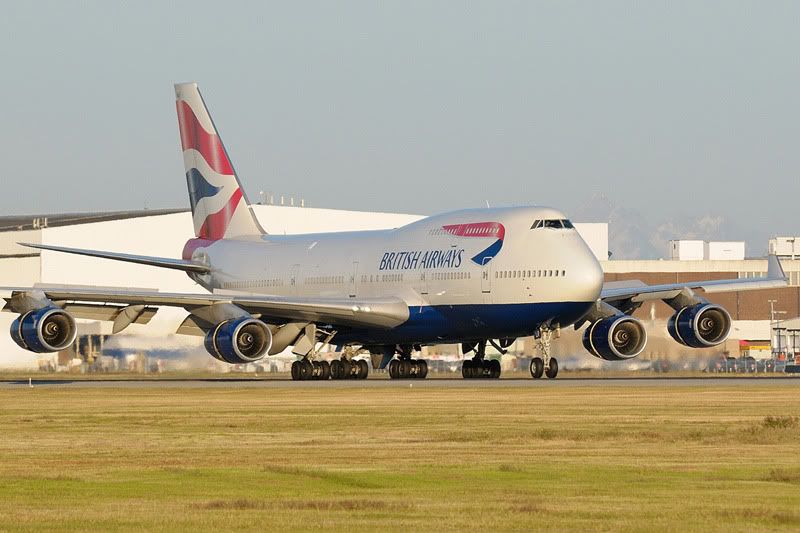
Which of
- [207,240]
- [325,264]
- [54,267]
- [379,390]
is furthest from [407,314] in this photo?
[54,267]

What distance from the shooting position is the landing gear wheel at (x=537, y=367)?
4891cm

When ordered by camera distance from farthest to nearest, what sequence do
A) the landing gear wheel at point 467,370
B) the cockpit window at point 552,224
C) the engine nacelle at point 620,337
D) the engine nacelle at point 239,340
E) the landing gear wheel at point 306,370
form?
the landing gear wheel at point 467,370
the landing gear wheel at point 306,370
the engine nacelle at point 620,337
the cockpit window at point 552,224
the engine nacelle at point 239,340

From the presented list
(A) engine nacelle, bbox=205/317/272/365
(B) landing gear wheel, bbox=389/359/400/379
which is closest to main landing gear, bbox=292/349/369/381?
(B) landing gear wheel, bbox=389/359/400/379

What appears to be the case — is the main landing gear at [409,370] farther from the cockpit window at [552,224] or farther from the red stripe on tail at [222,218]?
the red stripe on tail at [222,218]

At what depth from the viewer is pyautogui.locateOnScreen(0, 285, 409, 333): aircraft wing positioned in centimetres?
4803

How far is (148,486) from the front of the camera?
59.5 ft

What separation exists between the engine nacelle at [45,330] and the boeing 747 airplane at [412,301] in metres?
0.04

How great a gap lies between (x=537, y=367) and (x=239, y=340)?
9394mm

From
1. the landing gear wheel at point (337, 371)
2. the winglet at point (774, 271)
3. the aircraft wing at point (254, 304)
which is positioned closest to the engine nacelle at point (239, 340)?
the aircraft wing at point (254, 304)

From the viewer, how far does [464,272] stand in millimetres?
50062

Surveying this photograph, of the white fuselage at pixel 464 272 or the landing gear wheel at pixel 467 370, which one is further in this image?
the landing gear wheel at pixel 467 370

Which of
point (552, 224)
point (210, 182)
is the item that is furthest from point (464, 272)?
point (210, 182)

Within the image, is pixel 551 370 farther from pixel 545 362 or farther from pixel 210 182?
pixel 210 182

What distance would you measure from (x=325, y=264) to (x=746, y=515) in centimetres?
4188
